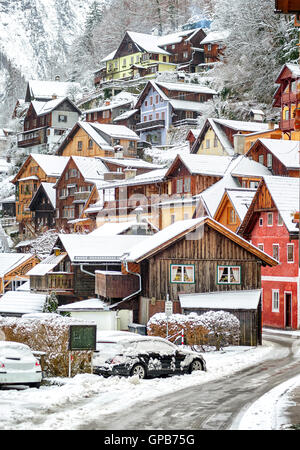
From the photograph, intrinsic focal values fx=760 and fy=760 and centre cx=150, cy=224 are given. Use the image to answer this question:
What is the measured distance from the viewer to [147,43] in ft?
469

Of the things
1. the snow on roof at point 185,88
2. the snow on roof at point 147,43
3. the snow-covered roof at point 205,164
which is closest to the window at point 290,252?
the snow-covered roof at point 205,164

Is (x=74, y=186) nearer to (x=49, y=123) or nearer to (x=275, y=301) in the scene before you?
(x=49, y=123)

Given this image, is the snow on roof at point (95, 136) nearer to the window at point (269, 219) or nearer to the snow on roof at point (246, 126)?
the snow on roof at point (246, 126)

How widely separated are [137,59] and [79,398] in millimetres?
125427

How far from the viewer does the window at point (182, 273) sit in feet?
148

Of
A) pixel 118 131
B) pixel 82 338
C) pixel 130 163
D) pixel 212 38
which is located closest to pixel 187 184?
pixel 130 163

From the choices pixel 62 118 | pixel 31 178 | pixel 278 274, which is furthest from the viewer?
pixel 62 118

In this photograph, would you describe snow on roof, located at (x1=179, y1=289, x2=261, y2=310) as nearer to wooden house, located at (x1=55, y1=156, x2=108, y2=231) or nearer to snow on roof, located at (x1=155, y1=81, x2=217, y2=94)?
wooden house, located at (x1=55, y1=156, x2=108, y2=231)

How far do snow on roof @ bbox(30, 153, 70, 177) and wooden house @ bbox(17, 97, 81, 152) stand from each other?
16.3 m

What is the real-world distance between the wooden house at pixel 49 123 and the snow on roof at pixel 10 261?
53694 mm

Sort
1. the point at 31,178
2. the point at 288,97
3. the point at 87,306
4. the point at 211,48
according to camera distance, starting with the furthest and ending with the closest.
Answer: the point at 211,48, the point at 31,178, the point at 288,97, the point at 87,306

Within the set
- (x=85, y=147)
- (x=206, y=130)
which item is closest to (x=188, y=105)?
(x=85, y=147)

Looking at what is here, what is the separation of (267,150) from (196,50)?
231ft
